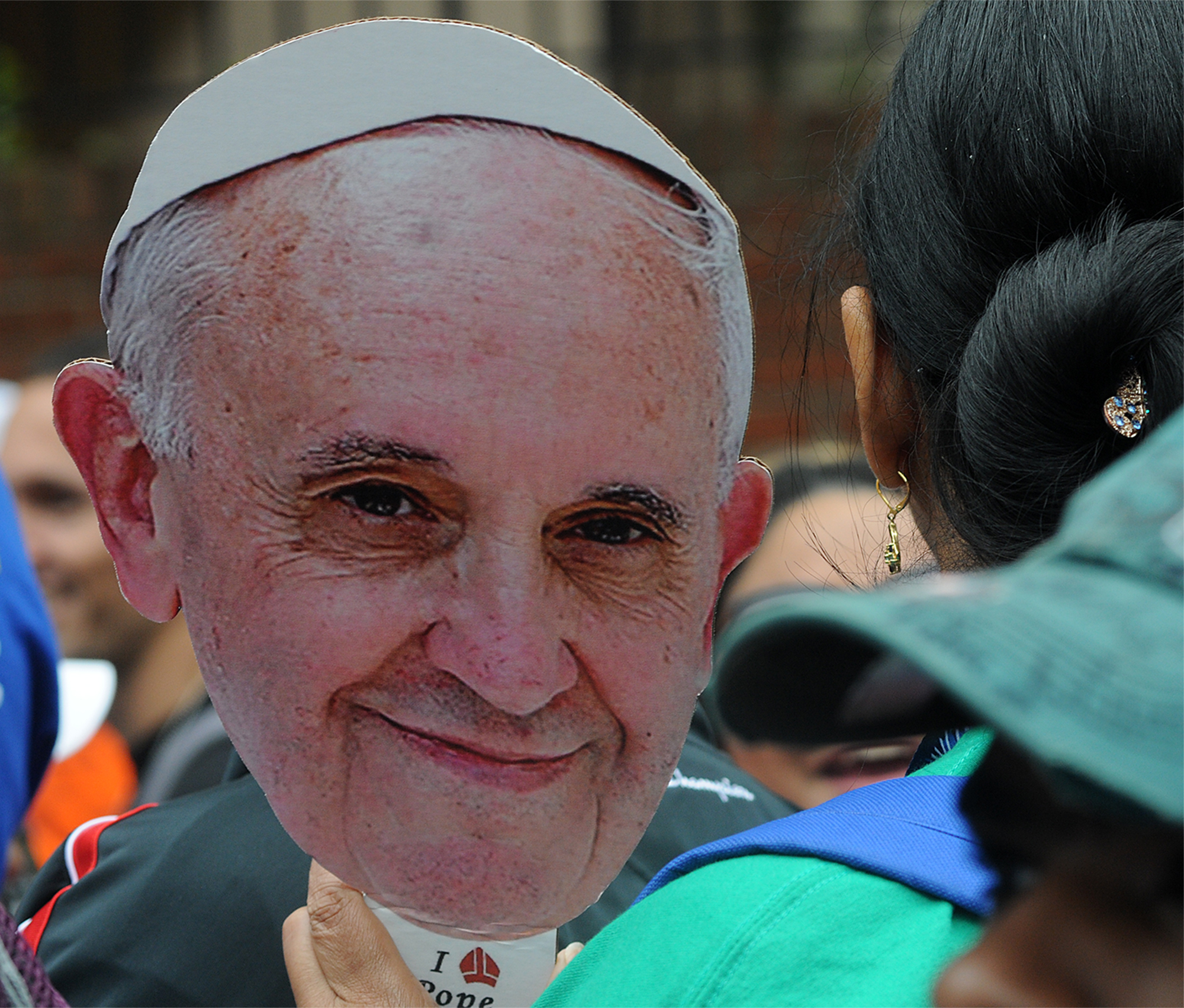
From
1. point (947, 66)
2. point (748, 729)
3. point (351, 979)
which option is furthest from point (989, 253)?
point (351, 979)

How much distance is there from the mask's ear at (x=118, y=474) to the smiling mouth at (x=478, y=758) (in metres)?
0.17

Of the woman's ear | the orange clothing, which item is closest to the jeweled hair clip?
the woman's ear

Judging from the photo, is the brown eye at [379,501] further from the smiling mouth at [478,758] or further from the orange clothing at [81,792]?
the orange clothing at [81,792]

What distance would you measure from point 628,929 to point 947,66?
0.55 meters

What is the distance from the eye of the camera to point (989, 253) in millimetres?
752

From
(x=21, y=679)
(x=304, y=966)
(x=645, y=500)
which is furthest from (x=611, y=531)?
(x=21, y=679)

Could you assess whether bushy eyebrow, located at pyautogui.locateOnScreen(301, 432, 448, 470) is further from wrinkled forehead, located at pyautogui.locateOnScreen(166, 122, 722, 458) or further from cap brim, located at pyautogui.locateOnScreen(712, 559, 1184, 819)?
cap brim, located at pyautogui.locateOnScreen(712, 559, 1184, 819)

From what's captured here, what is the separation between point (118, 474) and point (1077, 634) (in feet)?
2.04

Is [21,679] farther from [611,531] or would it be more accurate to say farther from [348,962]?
[611,531]

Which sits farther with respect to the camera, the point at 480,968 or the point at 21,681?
the point at 21,681

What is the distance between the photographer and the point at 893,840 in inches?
26.9

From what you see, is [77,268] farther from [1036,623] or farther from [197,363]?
[1036,623]

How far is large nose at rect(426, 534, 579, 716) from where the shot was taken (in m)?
0.78

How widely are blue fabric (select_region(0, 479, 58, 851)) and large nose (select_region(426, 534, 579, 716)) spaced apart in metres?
0.60
